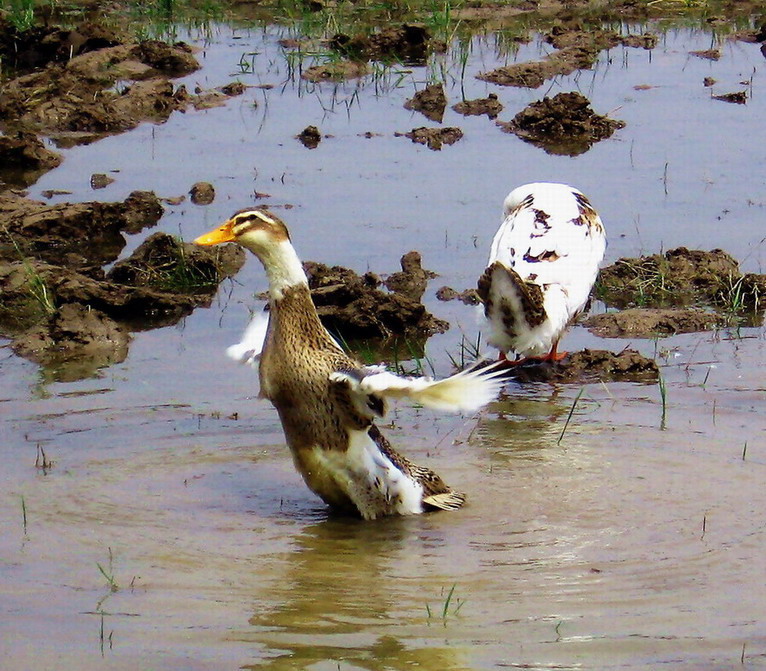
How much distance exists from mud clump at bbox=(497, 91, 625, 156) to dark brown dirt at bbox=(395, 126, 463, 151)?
0.53 metres

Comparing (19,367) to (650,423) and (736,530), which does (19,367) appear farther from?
(736,530)

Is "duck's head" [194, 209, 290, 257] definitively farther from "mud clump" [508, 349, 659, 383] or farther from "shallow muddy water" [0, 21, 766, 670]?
"mud clump" [508, 349, 659, 383]

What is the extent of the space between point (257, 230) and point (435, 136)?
237 inches

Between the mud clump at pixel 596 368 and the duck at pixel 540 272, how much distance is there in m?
0.07

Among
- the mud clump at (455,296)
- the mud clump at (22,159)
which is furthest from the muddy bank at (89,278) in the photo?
the mud clump at (455,296)

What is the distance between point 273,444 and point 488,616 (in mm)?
2263

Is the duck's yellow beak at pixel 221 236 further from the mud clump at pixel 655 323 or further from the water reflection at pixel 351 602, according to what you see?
the mud clump at pixel 655 323

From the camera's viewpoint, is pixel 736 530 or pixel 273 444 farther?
pixel 273 444

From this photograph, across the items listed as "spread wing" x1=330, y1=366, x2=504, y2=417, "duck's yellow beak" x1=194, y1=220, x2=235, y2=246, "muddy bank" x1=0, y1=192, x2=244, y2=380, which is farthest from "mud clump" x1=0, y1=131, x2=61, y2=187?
"spread wing" x1=330, y1=366, x2=504, y2=417

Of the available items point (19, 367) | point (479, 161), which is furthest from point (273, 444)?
point (479, 161)

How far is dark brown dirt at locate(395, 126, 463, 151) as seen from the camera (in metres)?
12.0

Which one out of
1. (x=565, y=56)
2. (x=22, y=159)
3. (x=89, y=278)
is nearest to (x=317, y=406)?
(x=89, y=278)

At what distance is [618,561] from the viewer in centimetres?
564

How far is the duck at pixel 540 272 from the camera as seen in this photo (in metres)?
Result: 7.87
